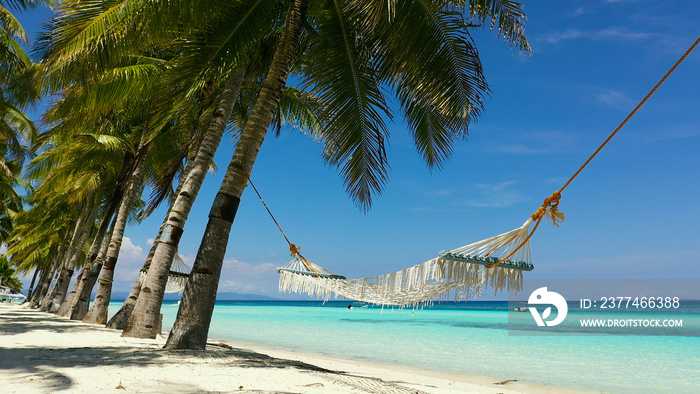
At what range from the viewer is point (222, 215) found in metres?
3.45

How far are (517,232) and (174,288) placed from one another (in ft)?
14.9

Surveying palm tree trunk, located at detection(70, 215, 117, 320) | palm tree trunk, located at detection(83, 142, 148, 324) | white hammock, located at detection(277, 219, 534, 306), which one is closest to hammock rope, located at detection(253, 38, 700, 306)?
white hammock, located at detection(277, 219, 534, 306)

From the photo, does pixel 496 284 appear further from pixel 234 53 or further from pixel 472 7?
pixel 234 53

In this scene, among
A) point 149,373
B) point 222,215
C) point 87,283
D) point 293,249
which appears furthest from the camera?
point 87,283

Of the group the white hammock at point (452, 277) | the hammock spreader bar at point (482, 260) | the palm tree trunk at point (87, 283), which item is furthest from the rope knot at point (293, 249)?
the palm tree trunk at point (87, 283)

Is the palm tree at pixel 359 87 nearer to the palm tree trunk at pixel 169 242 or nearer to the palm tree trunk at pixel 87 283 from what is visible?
the palm tree trunk at pixel 169 242

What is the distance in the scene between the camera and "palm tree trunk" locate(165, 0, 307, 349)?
328 centimetres

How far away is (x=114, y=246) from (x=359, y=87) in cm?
447

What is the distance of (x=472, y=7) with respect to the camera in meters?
3.86

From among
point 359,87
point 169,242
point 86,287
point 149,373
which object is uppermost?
point 359,87

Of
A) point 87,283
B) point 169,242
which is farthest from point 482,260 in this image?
point 87,283

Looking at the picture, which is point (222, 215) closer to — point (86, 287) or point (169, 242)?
point (169, 242)

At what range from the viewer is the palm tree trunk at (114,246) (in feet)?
21.0

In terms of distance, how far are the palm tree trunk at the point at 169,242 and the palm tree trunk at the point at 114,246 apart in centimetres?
242
